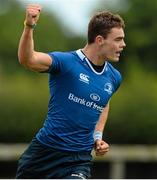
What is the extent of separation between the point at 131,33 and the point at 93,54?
177 ft

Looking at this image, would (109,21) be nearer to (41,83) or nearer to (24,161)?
(24,161)

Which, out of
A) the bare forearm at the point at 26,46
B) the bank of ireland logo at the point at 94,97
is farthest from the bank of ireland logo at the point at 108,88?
the bare forearm at the point at 26,46

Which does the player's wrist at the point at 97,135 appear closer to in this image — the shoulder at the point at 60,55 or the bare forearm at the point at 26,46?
the shoulder at the point at 60,55

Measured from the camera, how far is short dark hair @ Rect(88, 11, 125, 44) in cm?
868

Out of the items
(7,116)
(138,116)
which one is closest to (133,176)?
(138,116)

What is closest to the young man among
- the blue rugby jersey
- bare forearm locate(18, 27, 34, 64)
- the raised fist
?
the blue rugby jersey

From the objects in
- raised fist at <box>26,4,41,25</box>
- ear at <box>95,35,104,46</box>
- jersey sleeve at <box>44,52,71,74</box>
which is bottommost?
jersey sleeve at <box>44,52,71,74</box>

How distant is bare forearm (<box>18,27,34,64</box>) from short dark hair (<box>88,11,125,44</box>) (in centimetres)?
105

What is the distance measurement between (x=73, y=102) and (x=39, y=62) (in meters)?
0.62

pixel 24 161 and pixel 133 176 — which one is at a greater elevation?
pixel 24 161

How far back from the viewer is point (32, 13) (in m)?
7.58

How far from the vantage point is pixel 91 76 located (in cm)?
852

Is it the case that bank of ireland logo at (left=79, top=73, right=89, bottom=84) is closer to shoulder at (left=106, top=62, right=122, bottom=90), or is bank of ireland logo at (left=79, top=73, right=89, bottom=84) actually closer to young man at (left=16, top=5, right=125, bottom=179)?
young man at (left=16, top=5, right=125, bottom=179)

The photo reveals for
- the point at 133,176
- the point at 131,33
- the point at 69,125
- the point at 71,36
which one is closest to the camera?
the point at 69,125
